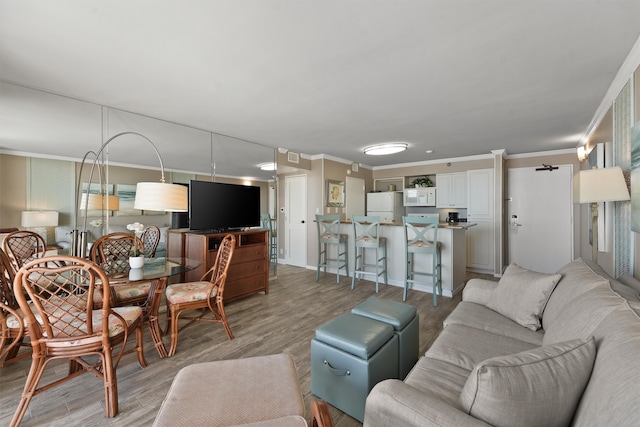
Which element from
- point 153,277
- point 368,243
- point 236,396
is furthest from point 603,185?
point 153,277

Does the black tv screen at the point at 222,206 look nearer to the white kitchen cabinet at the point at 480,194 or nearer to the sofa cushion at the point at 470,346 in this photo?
the sofa cushion at the point at 470,346

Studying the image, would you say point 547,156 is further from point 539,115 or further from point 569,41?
point 569,41

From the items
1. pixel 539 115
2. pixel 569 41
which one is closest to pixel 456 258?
pixel 539 115

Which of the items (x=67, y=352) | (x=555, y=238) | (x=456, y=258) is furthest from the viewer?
(x=555, y=238)

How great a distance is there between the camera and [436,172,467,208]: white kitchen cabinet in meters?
5.57

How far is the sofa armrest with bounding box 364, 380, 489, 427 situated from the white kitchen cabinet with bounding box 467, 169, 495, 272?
5123mm

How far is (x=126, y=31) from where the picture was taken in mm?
1637

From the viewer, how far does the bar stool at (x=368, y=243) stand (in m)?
3.91

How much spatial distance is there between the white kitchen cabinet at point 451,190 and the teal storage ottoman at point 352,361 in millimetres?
4774

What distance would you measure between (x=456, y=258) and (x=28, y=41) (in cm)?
474

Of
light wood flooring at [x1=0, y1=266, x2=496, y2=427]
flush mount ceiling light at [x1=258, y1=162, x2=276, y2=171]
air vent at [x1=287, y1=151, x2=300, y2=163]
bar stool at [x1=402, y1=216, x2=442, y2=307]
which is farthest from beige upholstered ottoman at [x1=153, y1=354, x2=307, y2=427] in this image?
A: air vent at [x1=287, y1=151, x2=300, y2=163]

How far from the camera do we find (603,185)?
1928 millimetres

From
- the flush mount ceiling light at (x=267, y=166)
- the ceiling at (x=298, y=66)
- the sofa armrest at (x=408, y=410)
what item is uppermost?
the ceiling at (x=298, y=66)

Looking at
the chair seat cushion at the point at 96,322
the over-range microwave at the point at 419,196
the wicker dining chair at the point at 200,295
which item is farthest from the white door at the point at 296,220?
the chair seat cushion at the point at 96,322
